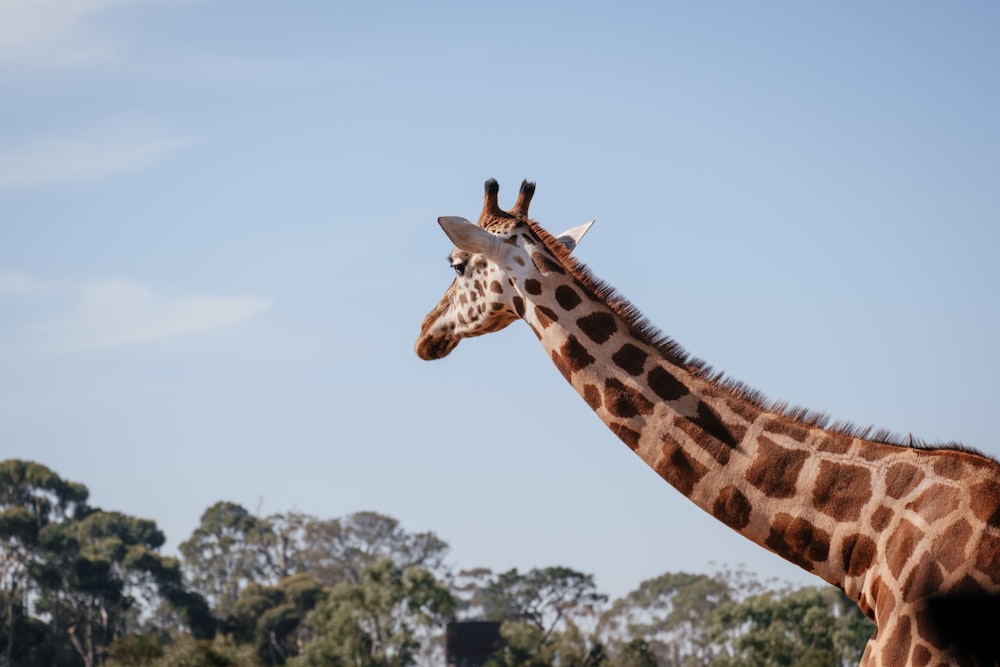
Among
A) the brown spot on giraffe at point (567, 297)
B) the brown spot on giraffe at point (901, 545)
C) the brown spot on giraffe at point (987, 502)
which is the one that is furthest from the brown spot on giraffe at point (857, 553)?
the brown spot on giraffe at point (567, 297)

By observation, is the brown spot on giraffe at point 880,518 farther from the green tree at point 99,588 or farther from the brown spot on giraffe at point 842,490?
the green tree at point 99,588

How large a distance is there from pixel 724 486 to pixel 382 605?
2084 inches

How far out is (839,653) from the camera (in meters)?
56.2

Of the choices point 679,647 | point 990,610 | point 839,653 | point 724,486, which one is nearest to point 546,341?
point 724,486

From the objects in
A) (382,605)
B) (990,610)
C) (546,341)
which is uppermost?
(382,605)

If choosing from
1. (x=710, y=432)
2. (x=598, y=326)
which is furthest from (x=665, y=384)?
(x=598, y=326)

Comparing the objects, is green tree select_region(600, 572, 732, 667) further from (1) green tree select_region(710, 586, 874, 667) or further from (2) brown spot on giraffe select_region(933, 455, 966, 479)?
(2) brown spot on giraffe select_region(933, 455, 966, 479)

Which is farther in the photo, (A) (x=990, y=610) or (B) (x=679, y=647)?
(B) (x=679, y=647)

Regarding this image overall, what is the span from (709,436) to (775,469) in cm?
40

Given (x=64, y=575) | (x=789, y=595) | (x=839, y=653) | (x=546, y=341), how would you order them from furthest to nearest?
(x=64, y=575) < (x=789, y=595) < (x=839, y=653) < (x=546, y=341)

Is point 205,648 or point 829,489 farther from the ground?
point 205,648

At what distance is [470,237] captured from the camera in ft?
27.7

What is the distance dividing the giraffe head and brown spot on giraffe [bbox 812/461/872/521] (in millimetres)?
2055

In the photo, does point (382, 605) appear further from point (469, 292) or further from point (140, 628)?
point (469, 292)
